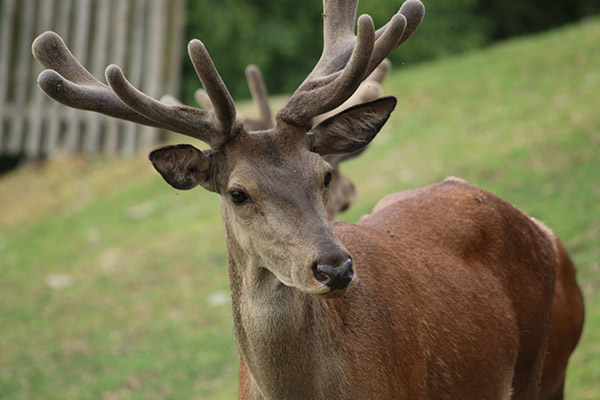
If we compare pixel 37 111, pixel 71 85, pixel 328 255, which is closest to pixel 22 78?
pixel 37 111

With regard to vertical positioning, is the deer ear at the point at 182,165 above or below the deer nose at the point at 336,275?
above

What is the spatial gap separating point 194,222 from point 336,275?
1032 centimetres

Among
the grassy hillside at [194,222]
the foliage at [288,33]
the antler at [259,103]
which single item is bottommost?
the grassy hillside at [194,222]

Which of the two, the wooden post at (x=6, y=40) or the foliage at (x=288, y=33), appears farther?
the foliage at (x=288, y=33)

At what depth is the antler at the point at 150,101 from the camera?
12.1ft

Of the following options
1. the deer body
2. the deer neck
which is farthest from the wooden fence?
the deer neck

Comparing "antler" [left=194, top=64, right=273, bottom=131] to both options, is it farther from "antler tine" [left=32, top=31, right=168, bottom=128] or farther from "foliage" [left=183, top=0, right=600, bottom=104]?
"foliage" [left=183, top=0, right=600, bottom=104]

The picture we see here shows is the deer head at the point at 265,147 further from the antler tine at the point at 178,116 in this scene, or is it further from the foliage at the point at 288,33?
the foliage at the point at 288,33

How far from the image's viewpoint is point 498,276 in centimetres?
481

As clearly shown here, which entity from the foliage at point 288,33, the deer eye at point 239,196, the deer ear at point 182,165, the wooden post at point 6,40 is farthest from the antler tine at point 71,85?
the foliage at point 288,33

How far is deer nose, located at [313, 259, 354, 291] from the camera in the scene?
3316mm

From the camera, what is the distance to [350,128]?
4020mm

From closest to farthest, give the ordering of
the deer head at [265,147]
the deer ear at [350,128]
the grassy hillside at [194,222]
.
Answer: the deer head at [265,147], the deer ear at [350,128], the grassy hillside at [194,222]

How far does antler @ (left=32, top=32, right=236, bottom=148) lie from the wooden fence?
1279cm
